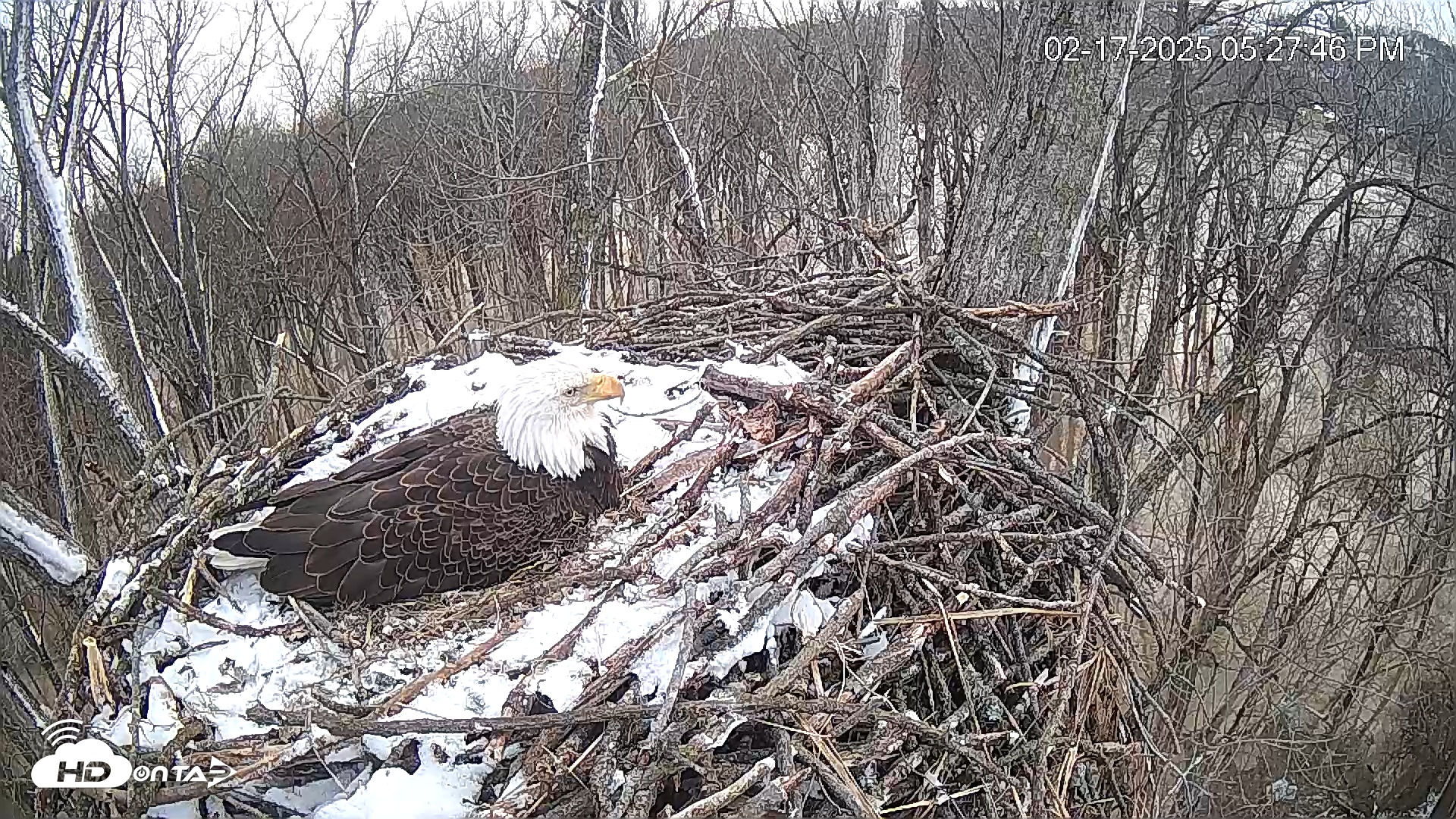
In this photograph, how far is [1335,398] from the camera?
2.04 metres

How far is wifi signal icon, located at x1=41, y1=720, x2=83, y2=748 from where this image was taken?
1065 millimetres

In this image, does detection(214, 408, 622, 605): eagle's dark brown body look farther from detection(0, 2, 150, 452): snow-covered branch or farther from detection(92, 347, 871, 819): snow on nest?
detection(0, 2, 150, 452): snow-covered branch

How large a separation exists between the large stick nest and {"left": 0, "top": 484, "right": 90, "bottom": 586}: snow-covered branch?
0.14 metres

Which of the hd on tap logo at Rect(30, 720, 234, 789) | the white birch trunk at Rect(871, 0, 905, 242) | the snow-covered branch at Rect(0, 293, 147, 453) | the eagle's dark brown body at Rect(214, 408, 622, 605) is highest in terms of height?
the white birch trunk at Rect(871, 0, 905, 242)

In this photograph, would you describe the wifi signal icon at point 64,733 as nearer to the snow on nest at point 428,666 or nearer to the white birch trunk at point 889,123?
the snow on nest at point 428,666

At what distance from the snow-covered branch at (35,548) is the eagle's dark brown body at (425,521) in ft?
0.96

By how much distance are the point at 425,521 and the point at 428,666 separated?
0.70 feet

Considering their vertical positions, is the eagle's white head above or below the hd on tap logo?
above

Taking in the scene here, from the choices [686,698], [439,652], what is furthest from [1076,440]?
[439,652]

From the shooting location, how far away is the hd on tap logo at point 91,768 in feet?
3.20

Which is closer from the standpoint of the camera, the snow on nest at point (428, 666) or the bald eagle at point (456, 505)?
the snow on nest at point (428, 666)

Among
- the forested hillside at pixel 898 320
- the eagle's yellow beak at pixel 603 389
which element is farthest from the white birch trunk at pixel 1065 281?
the eagle's yellow beak at pixel 603 389

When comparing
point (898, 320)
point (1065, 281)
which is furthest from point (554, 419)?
point (1065, 281)

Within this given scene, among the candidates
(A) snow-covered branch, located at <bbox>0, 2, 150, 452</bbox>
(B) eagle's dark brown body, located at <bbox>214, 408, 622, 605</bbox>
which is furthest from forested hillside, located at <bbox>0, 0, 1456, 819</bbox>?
(B) eagle's dark brown body, located at <bbox>214, 408, 622, 605</bbox>
